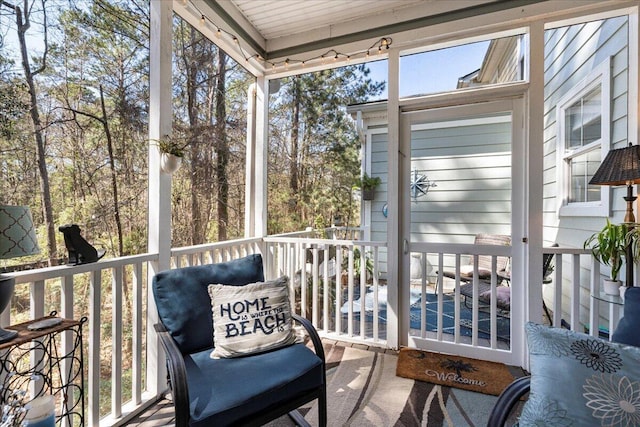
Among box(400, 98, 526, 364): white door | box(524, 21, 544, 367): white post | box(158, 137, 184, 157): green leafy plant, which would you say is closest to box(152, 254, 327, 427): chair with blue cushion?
box(158, 137, 184, 157): green leafy plant

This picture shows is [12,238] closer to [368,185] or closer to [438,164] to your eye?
[368,185]

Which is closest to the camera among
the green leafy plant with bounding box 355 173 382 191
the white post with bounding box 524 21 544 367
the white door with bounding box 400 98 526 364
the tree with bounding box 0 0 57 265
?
the tree with bounding box 0 0 57 265

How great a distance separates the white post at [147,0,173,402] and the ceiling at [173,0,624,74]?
339 millimetres

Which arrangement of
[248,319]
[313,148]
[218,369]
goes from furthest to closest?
[313,148], [248,319], [218,369]

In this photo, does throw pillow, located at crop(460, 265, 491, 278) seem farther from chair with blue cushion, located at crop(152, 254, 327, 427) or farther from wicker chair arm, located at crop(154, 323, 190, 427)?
wicker chair arm, located at crop(154, 323, 190, 427)

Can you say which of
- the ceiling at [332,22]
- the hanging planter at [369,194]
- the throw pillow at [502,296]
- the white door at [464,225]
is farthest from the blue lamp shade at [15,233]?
the throw pillow at [502,296]

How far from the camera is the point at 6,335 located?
4.08 ft

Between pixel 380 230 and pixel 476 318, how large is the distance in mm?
1195

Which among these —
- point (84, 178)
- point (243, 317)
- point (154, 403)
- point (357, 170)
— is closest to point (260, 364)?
point (243, 317)

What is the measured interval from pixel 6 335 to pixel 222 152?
82.1 inches

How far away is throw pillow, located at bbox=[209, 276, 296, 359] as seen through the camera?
5.65 feet

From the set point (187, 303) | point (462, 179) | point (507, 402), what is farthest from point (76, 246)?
point (462, 179)

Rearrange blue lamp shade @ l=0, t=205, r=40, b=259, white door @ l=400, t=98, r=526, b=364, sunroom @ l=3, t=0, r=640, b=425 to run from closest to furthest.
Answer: blue lamp shade @ l=0, t=205, r=40, b=259 < sunroom @ l=3, t=0, r=640, b=425 < white door @ l=400, t=98, r=526, b=364

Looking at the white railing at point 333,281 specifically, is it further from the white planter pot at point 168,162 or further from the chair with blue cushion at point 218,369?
the white planter pot at point 168,162
